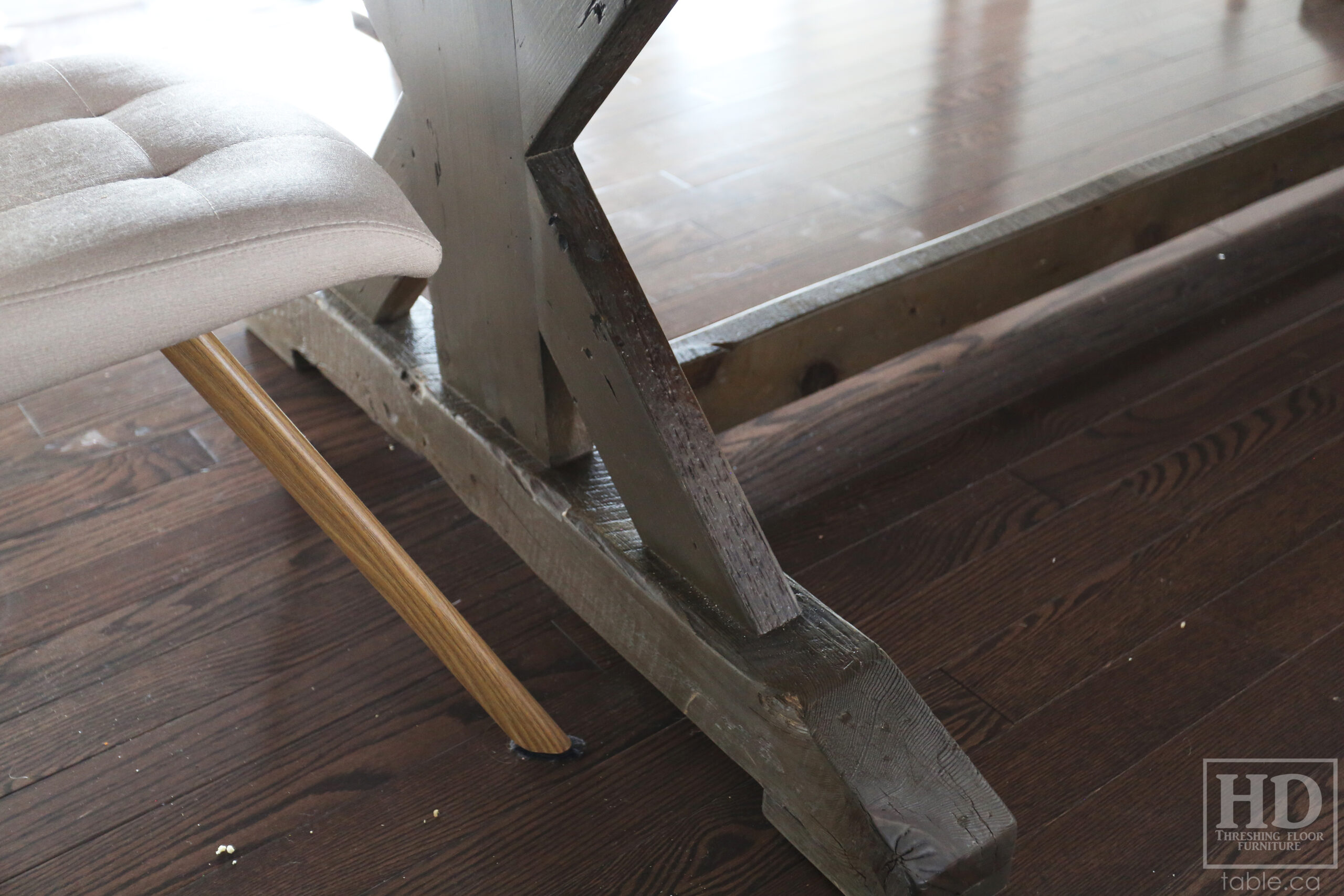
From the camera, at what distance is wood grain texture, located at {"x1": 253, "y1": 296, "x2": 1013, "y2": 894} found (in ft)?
2.51

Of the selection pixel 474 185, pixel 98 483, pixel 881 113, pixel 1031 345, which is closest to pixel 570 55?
pixel 474 185

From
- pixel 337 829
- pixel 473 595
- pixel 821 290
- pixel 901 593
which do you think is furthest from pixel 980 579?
pixel 337 829

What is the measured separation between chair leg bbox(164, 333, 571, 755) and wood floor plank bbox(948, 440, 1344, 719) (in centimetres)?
38

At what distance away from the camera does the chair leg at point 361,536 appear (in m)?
0.83

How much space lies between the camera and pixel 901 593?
109 centimetres

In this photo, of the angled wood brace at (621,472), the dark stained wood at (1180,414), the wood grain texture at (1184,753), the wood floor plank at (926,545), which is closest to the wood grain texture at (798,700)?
the angled wood brace at (621,472)

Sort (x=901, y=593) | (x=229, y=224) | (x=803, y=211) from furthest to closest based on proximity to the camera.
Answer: (x=803, y=211)
(x=901, y=593)
(x=229, y=224)

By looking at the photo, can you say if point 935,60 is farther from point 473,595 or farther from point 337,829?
point 337,829

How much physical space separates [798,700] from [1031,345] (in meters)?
0.83

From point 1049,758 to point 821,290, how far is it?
51 cm

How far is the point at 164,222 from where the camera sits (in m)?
0.66

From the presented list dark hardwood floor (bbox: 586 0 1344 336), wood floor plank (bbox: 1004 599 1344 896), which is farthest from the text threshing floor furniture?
dark hardwood floor (bbox: 586 0 1344 336)

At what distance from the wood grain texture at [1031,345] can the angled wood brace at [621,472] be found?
0.98 ft

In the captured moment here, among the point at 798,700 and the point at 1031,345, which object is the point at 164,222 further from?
the point at 1031,345
